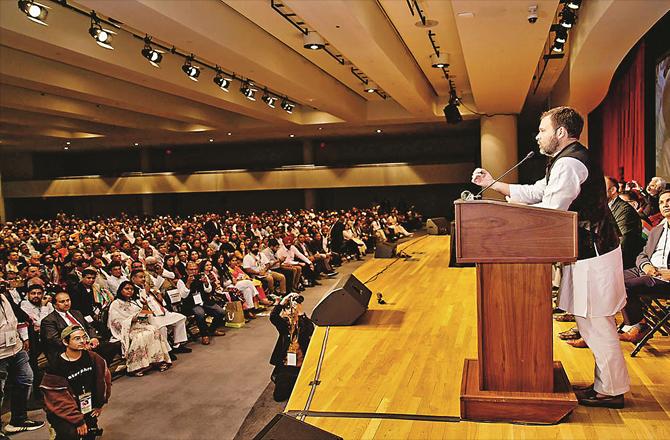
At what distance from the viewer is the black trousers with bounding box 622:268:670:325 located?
373cm

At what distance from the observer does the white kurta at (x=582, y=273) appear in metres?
2.36

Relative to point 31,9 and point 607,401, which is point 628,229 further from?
point 31,9

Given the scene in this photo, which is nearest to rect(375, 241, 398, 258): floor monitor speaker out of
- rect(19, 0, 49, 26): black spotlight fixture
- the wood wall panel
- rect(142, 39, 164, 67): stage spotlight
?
rect(142, 39, 164, 67): stage spotlight

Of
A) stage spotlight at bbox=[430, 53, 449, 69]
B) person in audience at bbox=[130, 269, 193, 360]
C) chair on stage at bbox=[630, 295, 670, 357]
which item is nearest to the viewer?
chair on stage at bbox=[630, 295, 670, 357]

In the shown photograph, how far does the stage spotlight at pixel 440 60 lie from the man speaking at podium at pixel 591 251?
766 centimetres

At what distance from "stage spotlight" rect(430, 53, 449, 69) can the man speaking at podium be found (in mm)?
7662

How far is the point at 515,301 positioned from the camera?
2.44 m

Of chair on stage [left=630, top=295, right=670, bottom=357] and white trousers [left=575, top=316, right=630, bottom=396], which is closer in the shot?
white trousers [left=575, top=316, right=630, bottom=396]

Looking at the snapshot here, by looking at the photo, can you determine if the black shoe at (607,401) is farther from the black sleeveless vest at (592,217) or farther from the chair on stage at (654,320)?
the chair on stage at (654,320)

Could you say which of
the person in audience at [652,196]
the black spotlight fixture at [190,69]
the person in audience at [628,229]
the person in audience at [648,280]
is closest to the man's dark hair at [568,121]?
the person in audience at [648,280]

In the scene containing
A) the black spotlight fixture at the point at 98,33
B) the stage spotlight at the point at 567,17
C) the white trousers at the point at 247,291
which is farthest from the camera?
the white trousers at the point at 247,291

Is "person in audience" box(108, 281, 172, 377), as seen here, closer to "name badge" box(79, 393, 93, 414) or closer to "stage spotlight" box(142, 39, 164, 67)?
"name badge" box(79, 393, 93, 414)

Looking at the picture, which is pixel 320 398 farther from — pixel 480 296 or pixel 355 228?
pixel 355 228

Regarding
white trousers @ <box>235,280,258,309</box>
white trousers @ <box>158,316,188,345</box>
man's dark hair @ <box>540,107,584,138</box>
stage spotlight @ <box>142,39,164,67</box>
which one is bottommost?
white trousers @ <box>158,316,188,345</box>
